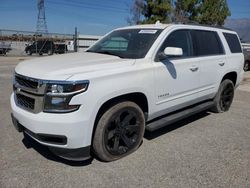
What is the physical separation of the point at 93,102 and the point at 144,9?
26.5 m

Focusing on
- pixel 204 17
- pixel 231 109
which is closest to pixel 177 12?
pixel 204 17

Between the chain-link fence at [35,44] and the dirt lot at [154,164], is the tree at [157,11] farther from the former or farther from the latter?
the dirt lot at [154,164]

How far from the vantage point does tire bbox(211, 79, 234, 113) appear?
6383mm

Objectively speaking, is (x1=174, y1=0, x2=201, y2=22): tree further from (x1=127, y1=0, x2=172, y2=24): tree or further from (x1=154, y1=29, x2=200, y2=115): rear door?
(x1=154, y1=29, x2=200, y2=115): rear door

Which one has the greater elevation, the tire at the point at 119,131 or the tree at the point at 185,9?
the tree at the point at 185,9

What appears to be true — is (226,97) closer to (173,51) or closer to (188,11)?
(173,51)

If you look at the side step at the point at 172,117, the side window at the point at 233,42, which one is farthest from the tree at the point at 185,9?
the side step at the point at 172,117

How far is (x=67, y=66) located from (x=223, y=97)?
162 inches

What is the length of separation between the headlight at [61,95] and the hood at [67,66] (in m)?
0.10

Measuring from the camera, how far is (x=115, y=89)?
3807 millimetres

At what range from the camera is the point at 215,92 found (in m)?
6.19

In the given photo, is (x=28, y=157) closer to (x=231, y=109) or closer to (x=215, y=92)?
(x=215, y=92)

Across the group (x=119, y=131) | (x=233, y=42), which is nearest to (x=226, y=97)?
(x=233, y=42)

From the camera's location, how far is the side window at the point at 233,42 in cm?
656
